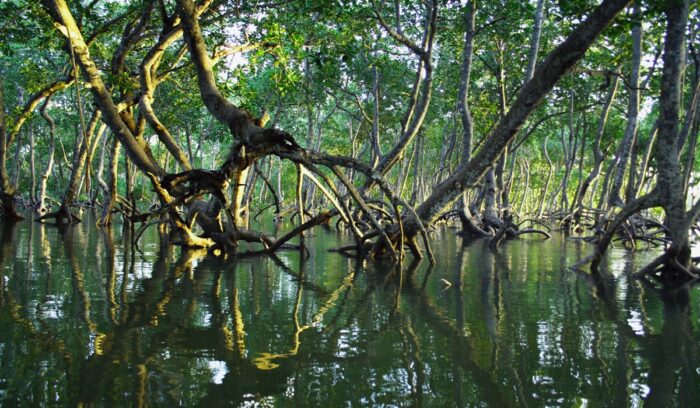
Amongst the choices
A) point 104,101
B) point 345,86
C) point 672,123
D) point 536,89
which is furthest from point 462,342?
point 345,86

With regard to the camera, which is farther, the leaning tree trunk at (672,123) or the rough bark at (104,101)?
the rough bark at (104,101)

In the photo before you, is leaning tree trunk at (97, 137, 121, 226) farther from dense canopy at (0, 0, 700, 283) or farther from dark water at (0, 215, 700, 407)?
dark water at (0, 215, 700, 407)

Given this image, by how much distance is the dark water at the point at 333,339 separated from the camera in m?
3.50

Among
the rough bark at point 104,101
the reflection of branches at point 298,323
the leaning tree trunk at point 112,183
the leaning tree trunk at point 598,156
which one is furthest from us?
the leaning tree trunk at point 598,156

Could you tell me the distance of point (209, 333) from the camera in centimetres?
473

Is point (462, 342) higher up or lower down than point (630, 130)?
lower down

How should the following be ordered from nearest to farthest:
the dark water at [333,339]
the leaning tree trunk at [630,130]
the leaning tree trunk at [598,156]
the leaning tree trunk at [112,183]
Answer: the dark water at [333,339], the leaning tree trunk at [630,130], the leaning tree trunk at [112,183], the leaning tree trunk at [598,156]

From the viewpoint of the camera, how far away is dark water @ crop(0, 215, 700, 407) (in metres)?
3.50

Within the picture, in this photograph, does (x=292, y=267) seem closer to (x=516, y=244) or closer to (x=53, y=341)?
(x=53, y=341)

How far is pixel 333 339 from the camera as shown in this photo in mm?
4680

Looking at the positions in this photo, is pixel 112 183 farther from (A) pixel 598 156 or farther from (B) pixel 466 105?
(A) pixel 598 156

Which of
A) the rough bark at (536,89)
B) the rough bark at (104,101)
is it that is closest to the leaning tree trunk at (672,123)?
the rough bark at (536,89)

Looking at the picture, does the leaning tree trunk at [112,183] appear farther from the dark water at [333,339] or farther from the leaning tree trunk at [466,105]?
the leaning tree trunk at [466,105]

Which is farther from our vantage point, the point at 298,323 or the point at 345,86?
the point at 345,86
